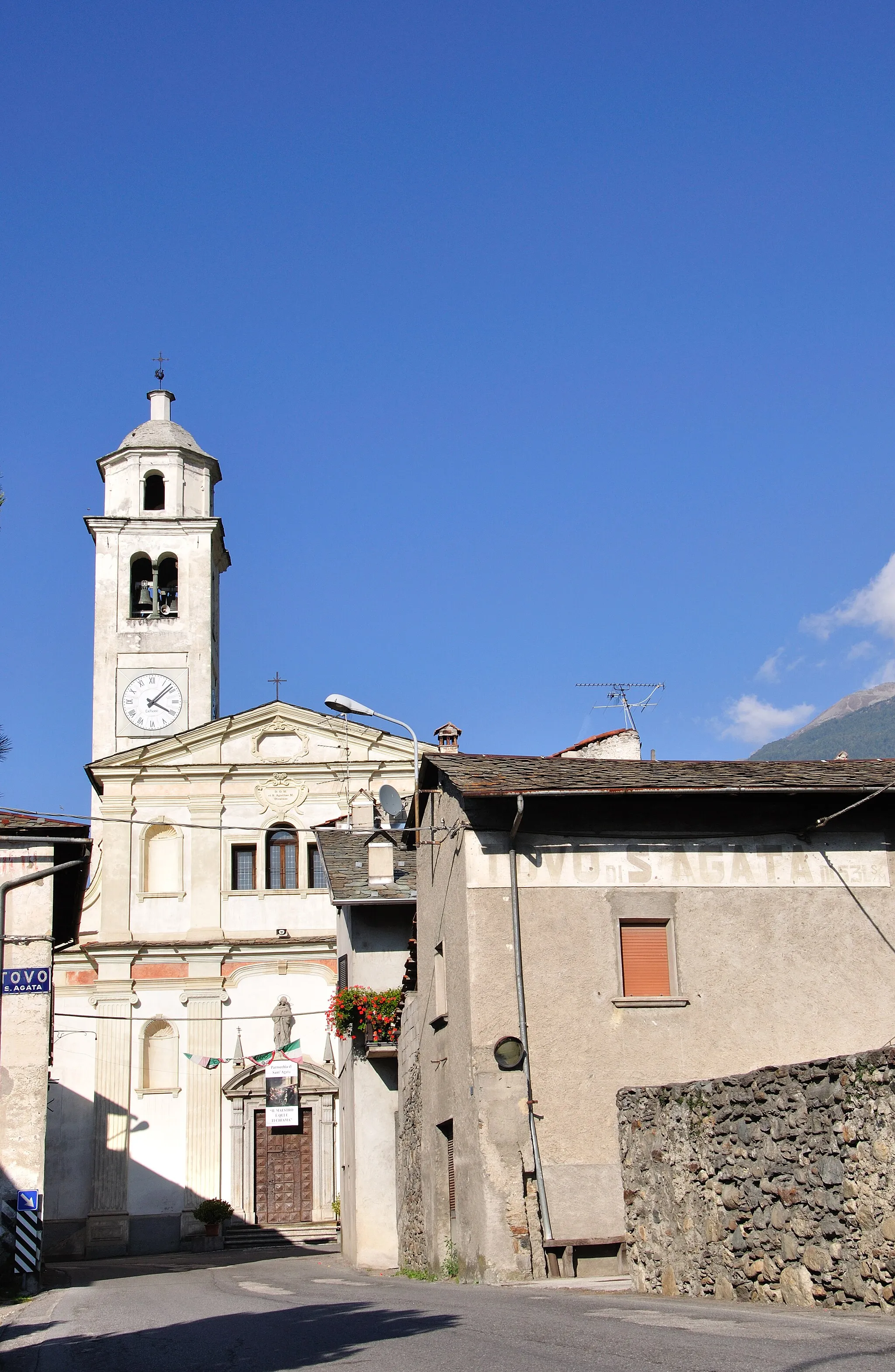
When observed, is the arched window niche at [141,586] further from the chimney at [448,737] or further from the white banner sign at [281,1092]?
the chimney at [448,737]

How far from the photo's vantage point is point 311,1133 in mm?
35562

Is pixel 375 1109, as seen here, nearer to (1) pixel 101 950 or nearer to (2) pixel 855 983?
(2) pixel 855 983

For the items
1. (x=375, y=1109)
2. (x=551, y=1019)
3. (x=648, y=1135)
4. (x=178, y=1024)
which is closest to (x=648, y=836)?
(x=551, y=1019)

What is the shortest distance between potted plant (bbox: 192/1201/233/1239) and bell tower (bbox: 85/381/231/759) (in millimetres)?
12529

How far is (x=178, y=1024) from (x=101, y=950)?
8.66ft

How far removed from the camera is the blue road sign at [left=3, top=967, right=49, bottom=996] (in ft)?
66.6

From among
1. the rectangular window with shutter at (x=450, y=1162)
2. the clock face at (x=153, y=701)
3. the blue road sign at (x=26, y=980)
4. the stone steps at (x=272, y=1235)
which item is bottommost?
the stone steps at (x=272, y=1235)

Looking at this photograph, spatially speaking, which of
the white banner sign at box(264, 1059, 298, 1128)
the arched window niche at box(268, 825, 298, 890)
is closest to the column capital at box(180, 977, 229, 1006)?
the white banner sign at box(264, 1059, 298, 1128)

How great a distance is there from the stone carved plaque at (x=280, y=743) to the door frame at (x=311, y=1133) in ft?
26.4

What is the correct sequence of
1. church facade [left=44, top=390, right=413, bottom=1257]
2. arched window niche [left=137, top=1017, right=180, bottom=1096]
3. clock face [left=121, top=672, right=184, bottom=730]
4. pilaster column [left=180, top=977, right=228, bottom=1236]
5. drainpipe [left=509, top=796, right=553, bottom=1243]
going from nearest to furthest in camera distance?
drainpipe [left=509, top=796, right=553, bottom=1243] < pilaster column [left=180, top=977, right=228, bottom=1236] < church facade [left=44, top=390, right=413, bottom=1257] < arched window niche [left=137, top=1017, right=180, bottom=1096] < clock face [left=121, top=672, right=184, bottom=730]

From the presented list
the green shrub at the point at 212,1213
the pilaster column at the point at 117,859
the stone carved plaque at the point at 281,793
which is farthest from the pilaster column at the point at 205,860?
the green shrub at the point at 212,1213

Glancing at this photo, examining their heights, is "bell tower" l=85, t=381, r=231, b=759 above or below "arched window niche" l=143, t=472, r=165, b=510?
below

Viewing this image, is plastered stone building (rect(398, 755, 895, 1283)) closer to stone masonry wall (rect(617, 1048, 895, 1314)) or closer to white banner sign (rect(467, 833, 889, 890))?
white banner sign (rect(467, 833, 889, 890))

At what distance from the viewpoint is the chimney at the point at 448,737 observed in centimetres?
2177
